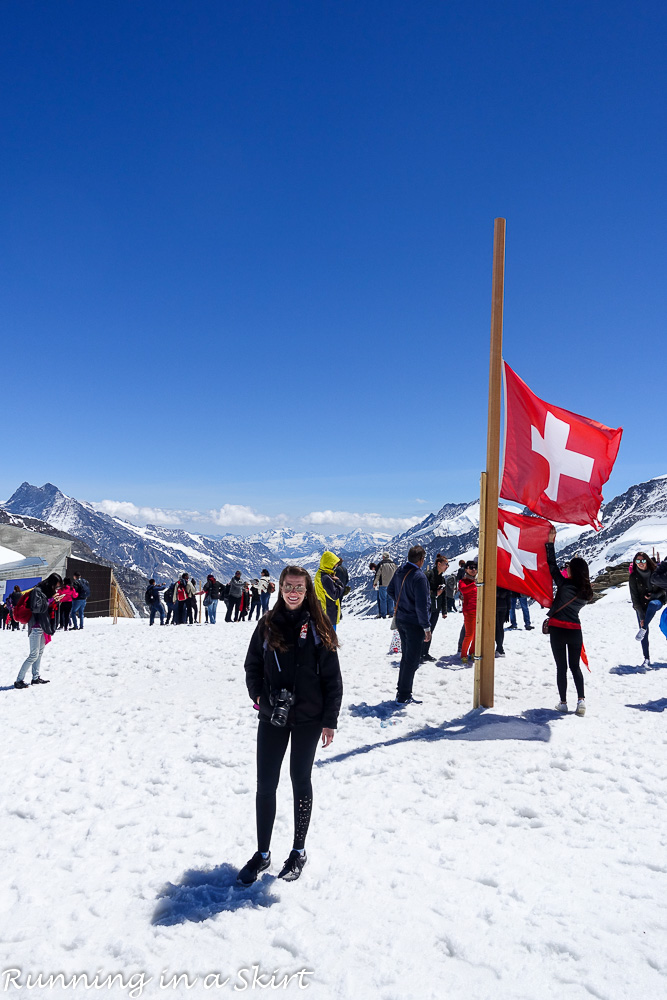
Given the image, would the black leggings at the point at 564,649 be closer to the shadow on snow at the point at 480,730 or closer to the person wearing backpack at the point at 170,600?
the shadow on snow at the point at 480,730

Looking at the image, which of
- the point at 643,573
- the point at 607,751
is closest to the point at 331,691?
the point at 607,751

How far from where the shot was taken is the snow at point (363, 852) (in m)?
3.30

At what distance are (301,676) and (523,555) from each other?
571cm

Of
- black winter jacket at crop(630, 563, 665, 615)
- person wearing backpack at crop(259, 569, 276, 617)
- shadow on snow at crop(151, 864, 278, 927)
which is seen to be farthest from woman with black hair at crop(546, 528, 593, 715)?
person wearing backpack at crop(259, 569, 276, 617)

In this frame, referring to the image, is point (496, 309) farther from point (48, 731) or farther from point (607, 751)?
point (48, 731)

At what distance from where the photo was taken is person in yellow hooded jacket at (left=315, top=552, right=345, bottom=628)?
39.9 feet

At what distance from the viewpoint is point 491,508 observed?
8.44 m

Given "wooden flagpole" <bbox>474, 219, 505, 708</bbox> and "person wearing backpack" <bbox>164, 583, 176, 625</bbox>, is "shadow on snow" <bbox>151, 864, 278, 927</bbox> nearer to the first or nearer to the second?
"wooden flagpole" <bbox>474, 219, 505, 708</bbox>

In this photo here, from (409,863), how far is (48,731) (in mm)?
6566

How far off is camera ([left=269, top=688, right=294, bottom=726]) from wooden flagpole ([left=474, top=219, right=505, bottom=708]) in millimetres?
4950

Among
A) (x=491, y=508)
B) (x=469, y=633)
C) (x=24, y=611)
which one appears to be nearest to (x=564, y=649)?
(x=491, y=508)

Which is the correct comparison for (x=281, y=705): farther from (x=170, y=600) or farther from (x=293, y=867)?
(x=170, y=600)

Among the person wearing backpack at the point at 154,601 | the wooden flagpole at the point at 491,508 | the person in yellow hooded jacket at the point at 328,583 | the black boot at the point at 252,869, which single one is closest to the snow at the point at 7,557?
the person wearing backpack at the point at 154,601

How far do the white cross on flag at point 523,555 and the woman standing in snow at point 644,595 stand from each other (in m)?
4.62
